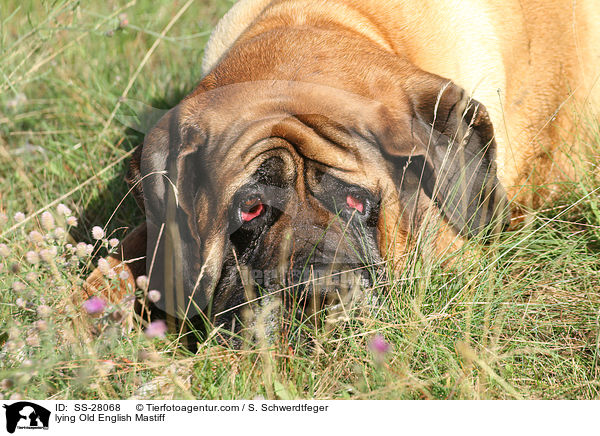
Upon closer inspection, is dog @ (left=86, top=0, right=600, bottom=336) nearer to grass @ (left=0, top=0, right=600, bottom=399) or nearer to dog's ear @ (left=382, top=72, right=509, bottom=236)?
dog's ear @ (left=382, top=72, right=509, bottom=236)

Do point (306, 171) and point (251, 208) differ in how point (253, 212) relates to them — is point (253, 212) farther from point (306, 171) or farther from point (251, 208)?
point (306, 171)

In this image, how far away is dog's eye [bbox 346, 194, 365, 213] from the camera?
8.20 feet

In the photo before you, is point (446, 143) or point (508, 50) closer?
point (446, 143)

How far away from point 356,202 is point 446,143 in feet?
1.34

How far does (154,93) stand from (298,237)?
2403 mm

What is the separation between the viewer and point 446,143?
2525mm

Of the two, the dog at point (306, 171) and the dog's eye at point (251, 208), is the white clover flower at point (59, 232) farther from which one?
the dog's eye at point (251, 208)
